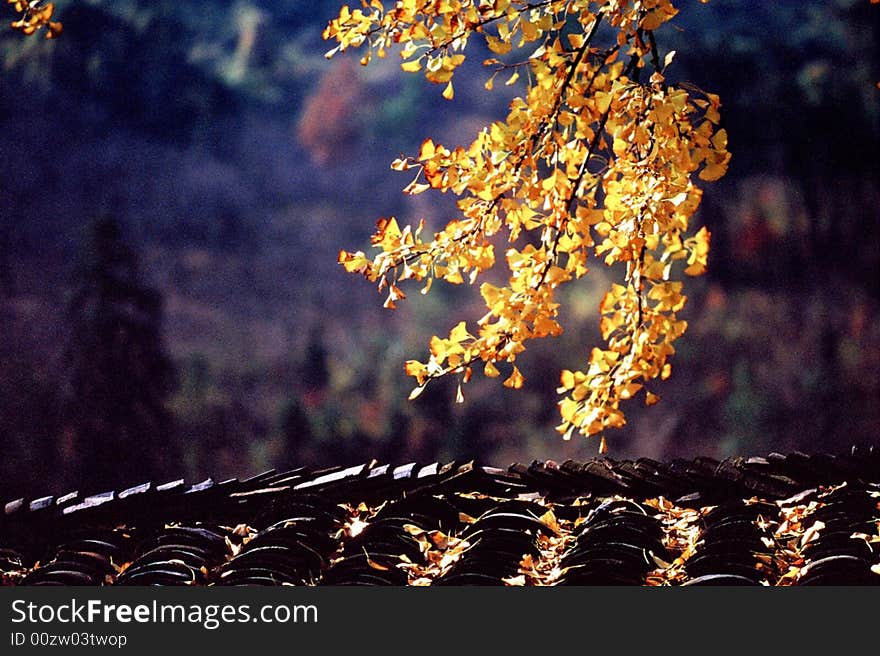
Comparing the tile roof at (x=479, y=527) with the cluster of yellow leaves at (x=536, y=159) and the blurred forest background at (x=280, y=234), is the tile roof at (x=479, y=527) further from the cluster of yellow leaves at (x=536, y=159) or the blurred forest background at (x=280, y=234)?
the blurred forest background at (x=280, y=234)

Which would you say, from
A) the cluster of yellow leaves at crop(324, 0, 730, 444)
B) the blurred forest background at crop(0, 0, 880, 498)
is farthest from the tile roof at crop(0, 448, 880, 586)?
the blurred forest background at crop(0, 0, 880, 498)

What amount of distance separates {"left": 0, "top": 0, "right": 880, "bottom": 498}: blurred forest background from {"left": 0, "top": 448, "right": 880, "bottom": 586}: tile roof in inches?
181

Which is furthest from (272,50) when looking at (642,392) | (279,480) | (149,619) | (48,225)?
(149,619)

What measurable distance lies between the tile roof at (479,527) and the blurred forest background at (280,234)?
15.1ft

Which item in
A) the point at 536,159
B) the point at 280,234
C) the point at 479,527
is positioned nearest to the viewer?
the point at 479,527

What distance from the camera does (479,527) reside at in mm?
1766

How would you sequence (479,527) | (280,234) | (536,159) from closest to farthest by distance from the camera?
1. (479,527)
2. (536,159)
3. (280,234)

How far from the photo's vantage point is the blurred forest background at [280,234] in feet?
21.4

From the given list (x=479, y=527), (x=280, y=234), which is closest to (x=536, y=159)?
(x=479, y=527)

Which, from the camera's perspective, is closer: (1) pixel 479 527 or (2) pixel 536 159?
(1) pixel 479 527

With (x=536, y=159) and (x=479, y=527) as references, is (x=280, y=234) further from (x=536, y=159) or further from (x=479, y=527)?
(x=479, y=527)

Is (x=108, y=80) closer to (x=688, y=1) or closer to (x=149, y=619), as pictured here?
(x=688, y=1)

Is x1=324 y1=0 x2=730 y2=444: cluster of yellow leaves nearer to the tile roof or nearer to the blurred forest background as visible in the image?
the tile roof

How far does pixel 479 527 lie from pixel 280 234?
5029mm
